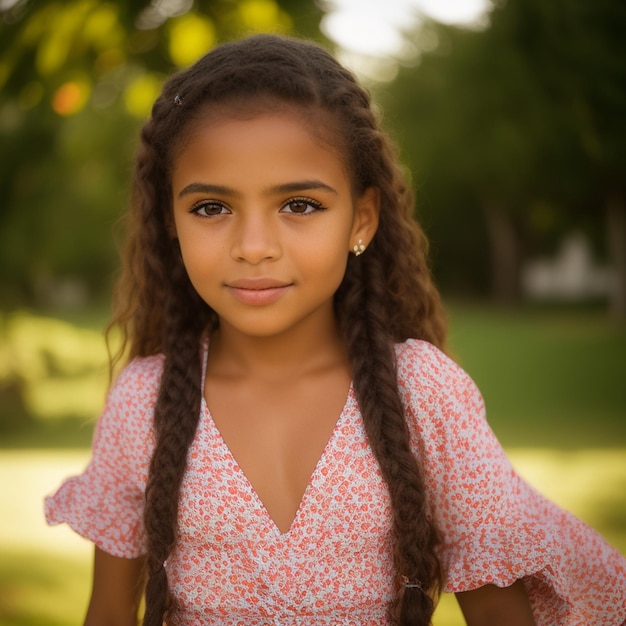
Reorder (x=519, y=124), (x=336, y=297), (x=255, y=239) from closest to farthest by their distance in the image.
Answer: (x=255, y=239) → (x=336, y=297) → (x=519, y=124)

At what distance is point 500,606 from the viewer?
183cm

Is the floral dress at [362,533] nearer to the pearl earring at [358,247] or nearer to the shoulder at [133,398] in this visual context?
the shoulder at [133,398]

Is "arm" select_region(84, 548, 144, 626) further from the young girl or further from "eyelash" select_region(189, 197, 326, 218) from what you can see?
→ "eyelash" select_region(189, 197, 326, 218)

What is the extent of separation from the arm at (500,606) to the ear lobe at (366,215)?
2.83 feet

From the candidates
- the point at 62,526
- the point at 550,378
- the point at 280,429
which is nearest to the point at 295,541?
the point at 280,429

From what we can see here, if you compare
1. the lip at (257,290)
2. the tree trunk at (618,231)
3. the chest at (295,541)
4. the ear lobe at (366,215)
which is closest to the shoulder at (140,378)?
the chest at (295,541)

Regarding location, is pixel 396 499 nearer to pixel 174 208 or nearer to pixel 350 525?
pixel 350 525

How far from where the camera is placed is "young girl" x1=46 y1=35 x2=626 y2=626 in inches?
70.9

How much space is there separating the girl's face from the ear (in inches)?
4.5

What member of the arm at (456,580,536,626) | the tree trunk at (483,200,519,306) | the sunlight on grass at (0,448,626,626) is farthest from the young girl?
the tree trunk at (483,200,519,306)

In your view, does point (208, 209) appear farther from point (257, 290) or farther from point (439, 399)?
point (439, 399)

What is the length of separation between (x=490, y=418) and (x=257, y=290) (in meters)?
6.48

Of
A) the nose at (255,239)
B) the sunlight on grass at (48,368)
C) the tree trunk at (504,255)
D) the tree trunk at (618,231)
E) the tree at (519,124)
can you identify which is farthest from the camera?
the tree trunk at (504,255)

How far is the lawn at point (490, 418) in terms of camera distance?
152 inches
